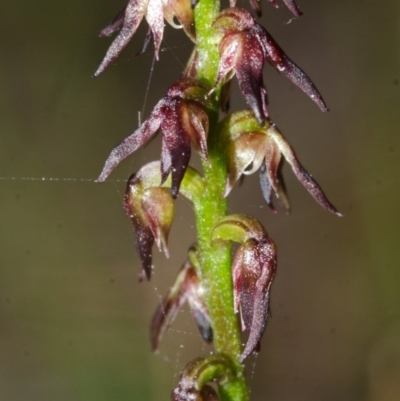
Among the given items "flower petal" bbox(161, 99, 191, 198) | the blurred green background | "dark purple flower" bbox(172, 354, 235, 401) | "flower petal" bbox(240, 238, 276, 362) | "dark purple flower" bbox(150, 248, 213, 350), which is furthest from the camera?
the blurred green background

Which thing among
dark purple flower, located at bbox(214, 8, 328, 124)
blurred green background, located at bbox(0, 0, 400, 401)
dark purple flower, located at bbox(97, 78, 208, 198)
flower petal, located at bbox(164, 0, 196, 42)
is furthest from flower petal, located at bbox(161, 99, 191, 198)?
blurred green background, located at bbox(0, 0, 400, 401)

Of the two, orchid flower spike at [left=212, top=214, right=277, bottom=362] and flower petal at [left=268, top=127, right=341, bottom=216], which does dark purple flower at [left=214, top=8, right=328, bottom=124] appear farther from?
orchid flower spike at [left=212, top=214, right=277, bottom=362]

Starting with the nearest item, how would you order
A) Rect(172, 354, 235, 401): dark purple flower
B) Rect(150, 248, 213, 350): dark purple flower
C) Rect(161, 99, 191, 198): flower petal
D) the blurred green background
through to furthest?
Rect(161, 99, 191, 198): flower petal, Rect(172, 354, 235, 401): dark purple flower, Rect(150, 248, 213, 350): dark purple flower, the blurred green background

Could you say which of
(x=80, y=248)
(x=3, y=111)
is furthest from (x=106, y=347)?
(x=3, y=111)

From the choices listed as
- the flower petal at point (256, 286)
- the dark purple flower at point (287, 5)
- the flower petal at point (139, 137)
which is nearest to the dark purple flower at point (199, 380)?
the flower petal at point (256, 286)

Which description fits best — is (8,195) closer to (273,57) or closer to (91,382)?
(91,382)

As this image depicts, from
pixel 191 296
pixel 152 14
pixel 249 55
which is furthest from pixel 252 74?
pixel 191 296

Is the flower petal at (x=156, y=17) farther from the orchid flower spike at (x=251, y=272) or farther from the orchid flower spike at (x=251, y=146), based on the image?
the orchid flower spike at (x=251, y=272)
